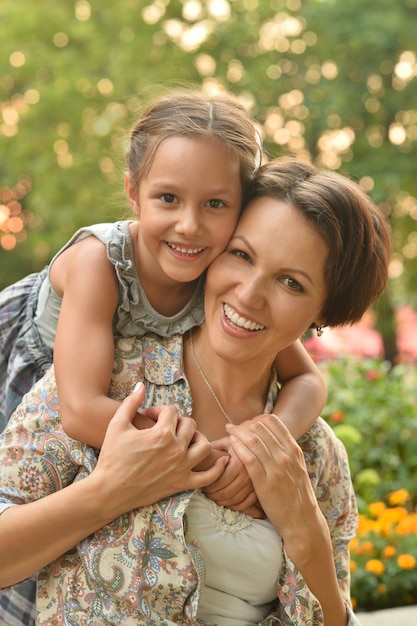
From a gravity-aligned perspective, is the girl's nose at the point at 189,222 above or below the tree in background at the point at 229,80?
above

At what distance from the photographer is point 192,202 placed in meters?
2.38

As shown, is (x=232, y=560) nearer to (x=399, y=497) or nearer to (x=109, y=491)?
(x=109, y=491)

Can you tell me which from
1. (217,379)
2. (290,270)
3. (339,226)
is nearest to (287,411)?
(217,379)

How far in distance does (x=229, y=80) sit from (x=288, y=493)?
32.7 feet

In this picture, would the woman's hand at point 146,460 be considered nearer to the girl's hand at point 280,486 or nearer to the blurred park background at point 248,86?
the girl's hand at point 280,486

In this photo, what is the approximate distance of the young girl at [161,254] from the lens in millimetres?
2223

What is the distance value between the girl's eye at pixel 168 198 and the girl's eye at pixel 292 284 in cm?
42

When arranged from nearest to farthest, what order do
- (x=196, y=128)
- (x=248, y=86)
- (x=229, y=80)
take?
(x=196, y=128) < (x=248, y=86) < (x=229, y=80)

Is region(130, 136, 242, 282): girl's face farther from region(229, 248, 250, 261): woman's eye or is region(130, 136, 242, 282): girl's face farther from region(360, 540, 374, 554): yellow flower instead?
region(360, 540, 374, 554): yellow flower

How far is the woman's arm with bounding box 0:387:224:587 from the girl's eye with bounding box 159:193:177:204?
598mm

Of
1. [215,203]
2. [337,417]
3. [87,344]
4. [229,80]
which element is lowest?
[337,417]

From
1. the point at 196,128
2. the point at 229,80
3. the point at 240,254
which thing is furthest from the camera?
the point at 229,80

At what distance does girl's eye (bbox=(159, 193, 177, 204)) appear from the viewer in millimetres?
2430

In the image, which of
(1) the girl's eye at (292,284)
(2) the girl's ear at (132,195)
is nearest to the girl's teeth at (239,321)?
(1) the girl's eye at (292,284)
